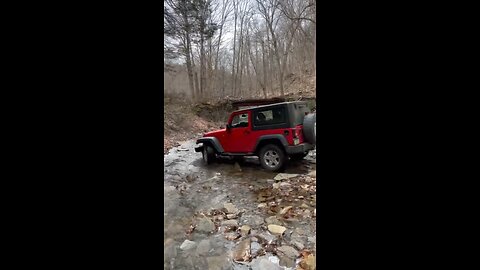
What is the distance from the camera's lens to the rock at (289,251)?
1.70 m

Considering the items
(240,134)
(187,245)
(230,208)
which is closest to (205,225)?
(187,245)

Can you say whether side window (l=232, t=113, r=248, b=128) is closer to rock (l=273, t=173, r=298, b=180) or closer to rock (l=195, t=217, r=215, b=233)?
rock (l=273, t=173, r=298, b=180)

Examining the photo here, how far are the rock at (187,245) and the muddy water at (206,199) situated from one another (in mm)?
28

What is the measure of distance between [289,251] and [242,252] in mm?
348

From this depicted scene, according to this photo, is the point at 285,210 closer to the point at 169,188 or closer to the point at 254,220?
the point at 254,220

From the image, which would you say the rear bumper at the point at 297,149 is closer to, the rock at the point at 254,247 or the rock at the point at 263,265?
the rock at the point at 254,247

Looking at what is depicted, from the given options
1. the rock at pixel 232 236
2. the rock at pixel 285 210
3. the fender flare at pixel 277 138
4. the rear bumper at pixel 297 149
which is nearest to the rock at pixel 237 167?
the fender flare at pixel 277 138

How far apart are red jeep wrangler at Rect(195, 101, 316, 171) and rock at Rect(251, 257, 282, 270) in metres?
2.00

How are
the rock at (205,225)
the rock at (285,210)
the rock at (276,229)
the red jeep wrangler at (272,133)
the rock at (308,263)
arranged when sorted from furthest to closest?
the red jeep wrangler at (272,133), the rock at (285,210), the rock at (205,225), the rock at (276,229), the rock at (308,263)
